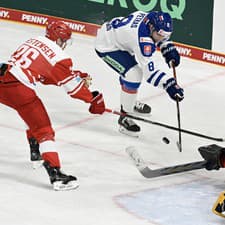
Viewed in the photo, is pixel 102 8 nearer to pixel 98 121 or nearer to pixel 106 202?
pixel 98 121

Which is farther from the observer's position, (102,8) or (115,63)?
(102,8)

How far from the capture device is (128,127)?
7.68 metres

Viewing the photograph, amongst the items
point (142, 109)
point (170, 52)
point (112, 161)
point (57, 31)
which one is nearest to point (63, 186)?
point (112, 161)

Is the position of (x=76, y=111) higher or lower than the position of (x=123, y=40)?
lower

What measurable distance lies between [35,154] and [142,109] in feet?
5.27

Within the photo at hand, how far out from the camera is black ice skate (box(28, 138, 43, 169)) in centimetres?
677

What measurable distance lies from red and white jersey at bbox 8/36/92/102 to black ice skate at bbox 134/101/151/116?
176 centimetres

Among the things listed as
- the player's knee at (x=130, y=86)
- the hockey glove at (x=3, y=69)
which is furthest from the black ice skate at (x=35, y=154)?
the player's knee at (x=130, y=86)

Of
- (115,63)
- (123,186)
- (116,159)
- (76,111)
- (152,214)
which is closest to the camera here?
(152,214)

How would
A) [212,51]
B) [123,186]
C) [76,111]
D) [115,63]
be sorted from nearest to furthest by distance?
1. [123,186]
2. [115,63]
3. [76,111]
4. [212,51]

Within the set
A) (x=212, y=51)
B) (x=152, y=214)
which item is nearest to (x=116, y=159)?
(x=152, y=214)

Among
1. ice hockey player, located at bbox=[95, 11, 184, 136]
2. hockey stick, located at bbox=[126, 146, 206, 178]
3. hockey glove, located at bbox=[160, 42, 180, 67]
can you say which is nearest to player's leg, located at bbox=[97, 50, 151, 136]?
ice hockey player, located at bbox=[95, 11, 184, 136]

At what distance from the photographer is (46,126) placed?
6309mm

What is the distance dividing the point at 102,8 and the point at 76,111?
199 cm
